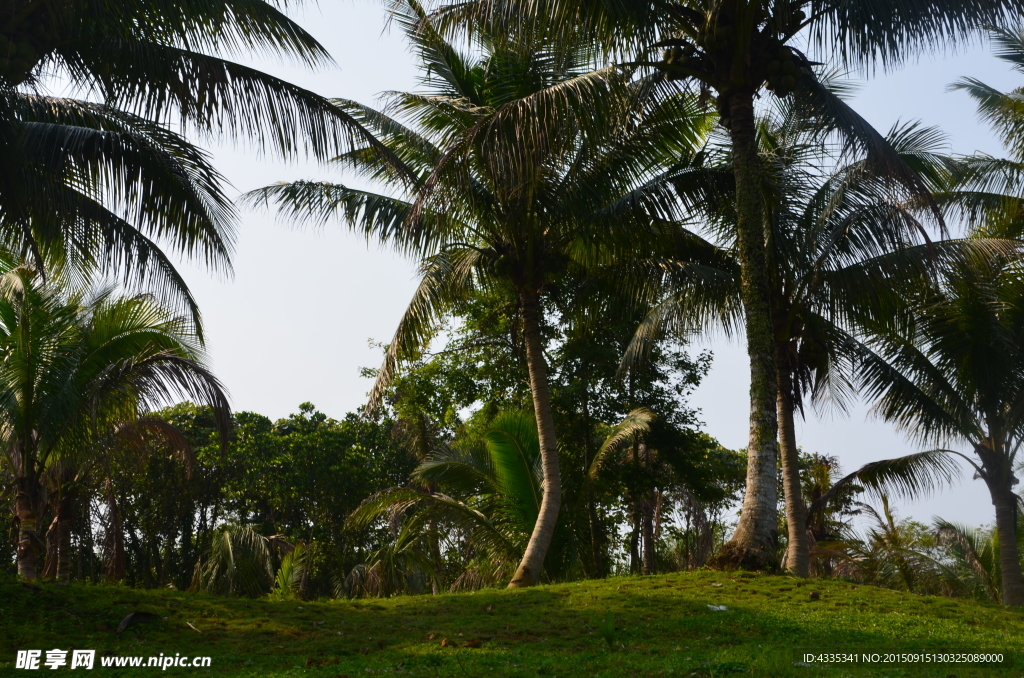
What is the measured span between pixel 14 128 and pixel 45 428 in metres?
4.03

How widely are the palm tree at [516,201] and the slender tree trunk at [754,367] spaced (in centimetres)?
124

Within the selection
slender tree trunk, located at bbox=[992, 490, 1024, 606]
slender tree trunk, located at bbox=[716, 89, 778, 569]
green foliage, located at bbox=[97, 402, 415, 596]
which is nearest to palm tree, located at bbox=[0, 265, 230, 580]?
slender tree trunk, located at bbox=[716, 89, 778, 569]

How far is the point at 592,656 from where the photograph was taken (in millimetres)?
6273

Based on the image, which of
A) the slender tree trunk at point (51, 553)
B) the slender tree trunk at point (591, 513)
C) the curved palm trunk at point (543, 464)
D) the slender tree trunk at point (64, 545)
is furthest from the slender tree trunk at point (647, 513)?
the slender tree trunk at point (51, 553)

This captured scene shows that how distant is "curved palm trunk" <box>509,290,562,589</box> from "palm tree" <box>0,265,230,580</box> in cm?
413

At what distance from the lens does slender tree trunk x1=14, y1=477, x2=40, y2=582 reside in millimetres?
9734

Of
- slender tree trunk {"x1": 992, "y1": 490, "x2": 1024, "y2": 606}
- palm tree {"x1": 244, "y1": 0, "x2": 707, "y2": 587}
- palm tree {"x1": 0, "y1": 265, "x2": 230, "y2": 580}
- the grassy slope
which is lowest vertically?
the grassy slope

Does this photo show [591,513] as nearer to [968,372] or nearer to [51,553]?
[968,372]

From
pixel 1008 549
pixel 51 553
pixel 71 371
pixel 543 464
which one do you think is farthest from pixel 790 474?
pixel 51 553

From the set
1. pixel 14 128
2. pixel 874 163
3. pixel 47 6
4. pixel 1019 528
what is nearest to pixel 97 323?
pixel 14 128

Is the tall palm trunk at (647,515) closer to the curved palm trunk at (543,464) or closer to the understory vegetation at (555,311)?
the understory vegetation at (555,311)

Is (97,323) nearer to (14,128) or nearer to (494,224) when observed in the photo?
(14,128)

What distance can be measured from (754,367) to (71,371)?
24.5 ft

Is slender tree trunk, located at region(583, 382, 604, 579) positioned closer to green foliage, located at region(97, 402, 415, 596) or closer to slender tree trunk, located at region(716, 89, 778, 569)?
slender tree trunk, located at region(716, 89, 778, 569)
